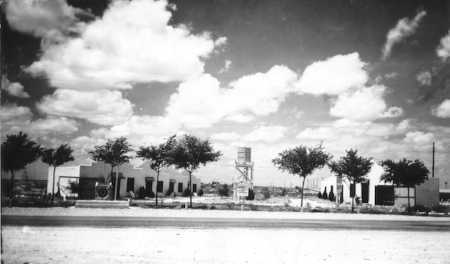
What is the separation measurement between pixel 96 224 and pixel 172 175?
3608cm

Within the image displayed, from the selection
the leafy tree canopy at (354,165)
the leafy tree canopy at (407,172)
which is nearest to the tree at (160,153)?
the leafy tree canopy at (354,165)

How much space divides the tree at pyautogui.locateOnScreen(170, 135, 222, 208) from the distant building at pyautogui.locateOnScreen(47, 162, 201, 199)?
2.95 metres

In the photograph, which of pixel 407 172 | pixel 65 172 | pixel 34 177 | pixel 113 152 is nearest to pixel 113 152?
pixel 113 152

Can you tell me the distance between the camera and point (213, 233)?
44.7 feet

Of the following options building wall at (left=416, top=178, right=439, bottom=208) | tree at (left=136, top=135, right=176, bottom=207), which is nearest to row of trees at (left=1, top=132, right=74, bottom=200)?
tree at (left=136, top=135, right=176, bottom=207)

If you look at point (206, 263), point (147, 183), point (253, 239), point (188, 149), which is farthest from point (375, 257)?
point (147, 183)

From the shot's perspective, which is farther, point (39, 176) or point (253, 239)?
point (39, 176)

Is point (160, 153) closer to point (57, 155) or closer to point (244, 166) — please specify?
point (57, 155)

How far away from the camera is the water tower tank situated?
156 feet

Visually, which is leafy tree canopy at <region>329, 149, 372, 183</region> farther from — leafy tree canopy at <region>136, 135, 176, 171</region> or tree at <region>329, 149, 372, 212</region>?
leafy tree canopy at <region>136, 135, 176, 171</region>

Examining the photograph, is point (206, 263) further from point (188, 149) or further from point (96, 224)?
point (188, 149)

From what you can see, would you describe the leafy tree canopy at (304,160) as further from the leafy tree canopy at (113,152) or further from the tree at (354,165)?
the leafy tree canopy at (113,152)

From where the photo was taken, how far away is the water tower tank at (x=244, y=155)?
4759 centimetres

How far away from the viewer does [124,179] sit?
4038cm
